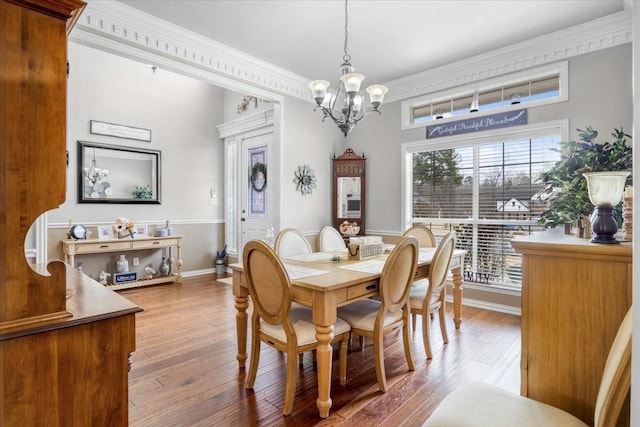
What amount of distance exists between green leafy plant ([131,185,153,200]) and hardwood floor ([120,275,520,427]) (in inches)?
89.1

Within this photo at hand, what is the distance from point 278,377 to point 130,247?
347 centimetres

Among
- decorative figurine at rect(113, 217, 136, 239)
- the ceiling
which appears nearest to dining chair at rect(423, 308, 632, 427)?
the ceiling

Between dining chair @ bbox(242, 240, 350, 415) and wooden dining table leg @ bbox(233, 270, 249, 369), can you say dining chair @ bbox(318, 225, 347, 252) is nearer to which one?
wooden dining table leg @ bbox(233, 270, 249, 369)

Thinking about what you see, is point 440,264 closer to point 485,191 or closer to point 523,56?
point 485,191

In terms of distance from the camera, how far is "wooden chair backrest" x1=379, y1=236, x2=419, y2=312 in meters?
2.14

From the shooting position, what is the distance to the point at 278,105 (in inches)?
181

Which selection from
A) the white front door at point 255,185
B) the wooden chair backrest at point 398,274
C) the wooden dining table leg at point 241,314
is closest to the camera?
the wooden chair backrest at point 398,274

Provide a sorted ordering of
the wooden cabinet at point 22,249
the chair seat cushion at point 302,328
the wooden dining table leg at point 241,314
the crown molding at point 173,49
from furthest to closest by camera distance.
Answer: the crown molding at point 173,49 < the wooden dining table leg at point 241,314 < the chair seat cushion at point 302,328 < the wooden cabinet at point 22,249

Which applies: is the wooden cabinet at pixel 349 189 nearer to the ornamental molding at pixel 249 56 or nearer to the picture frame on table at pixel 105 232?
the ornamental molding at pixel 249 56

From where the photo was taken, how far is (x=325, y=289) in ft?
6.27

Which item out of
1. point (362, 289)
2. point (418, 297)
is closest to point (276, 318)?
point (362, 289)

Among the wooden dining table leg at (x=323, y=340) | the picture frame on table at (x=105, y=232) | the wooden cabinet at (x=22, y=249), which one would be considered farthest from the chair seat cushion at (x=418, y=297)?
the picture frame on table at (x=105, y=232)

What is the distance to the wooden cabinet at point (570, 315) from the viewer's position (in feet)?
4.04

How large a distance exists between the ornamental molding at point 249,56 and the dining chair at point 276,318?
8.31ft
